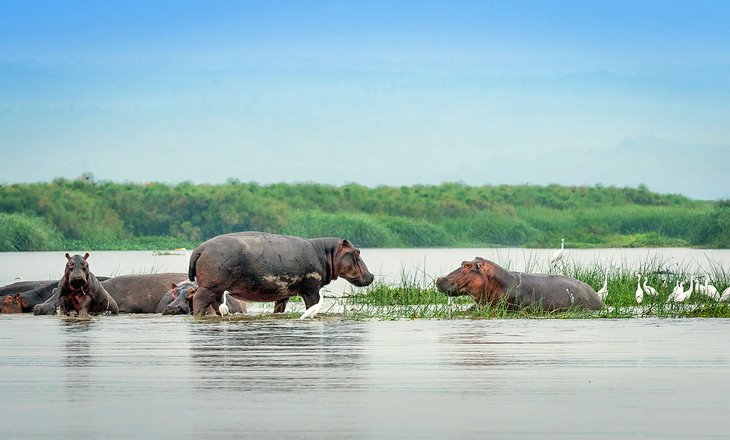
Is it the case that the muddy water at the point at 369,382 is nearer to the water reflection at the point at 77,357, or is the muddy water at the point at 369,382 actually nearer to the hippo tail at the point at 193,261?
the water reflection at the point at 77,357

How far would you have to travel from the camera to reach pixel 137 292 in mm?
18547

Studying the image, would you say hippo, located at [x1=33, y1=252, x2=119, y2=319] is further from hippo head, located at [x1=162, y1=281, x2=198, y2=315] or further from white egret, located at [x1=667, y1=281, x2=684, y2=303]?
white egret, located at [x1=667, y1=281, x2=684, y2=303]

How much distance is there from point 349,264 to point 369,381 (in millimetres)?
7958

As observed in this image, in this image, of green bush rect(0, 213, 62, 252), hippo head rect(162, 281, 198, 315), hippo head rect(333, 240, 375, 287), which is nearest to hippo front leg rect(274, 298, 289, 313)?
hippo head rect(333, 240, 375, 287)

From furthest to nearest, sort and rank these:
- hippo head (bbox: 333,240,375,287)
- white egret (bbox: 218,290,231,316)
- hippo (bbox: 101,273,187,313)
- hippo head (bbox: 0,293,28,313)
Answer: hippo (bbox: 101,273,187,313), hippo head (bbox: 0,293,28,313), hippo head (bbox: 333,240,375,287), white egret (bbox: 218,290,231,316)

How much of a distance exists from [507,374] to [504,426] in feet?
7.73

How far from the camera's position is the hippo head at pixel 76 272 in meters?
16.0

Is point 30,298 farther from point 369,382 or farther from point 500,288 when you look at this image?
point 369,382

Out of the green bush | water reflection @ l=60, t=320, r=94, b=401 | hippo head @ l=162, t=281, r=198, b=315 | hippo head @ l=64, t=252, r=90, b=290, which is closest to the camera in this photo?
water reflection @ l=60, t=320, r=94, b=401

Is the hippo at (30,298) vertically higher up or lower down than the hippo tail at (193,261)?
lower down

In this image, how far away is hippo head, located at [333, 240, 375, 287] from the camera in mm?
17266

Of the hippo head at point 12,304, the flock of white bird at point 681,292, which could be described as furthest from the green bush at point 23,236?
the flock of white bird at point 681,292

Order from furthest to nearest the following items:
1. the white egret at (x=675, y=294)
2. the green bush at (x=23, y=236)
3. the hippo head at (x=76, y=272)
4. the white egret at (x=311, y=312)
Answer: the green bush at (x=23, y=236) < the white egret at (x=675, y=294) < the hippo head at (x=76, y=272) < the white egret at (x=311, y=312)

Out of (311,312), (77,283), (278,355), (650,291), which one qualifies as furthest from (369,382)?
(650,291)
